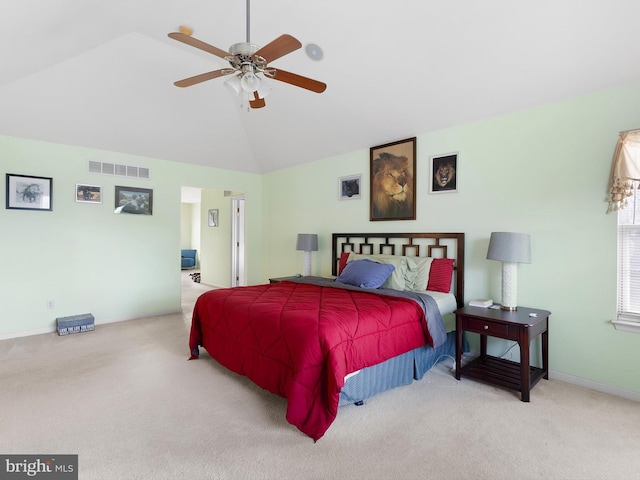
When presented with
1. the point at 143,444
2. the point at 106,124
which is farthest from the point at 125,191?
the point at 143,444

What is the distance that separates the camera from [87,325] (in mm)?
4332

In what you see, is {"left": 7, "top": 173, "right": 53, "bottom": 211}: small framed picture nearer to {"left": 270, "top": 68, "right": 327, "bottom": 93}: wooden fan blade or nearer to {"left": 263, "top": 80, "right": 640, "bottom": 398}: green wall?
{"left": 270, "top": 68, "right": 327, "bottom": 93}: wooden fan blade

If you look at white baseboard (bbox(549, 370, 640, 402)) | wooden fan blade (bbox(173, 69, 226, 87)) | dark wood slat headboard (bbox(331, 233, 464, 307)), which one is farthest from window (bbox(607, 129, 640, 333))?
wooden fan blade (bbox(173, 69, 226, 87))

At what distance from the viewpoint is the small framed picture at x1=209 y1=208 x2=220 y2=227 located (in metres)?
7.81

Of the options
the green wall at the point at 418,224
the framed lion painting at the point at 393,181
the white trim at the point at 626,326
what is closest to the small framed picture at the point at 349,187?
the green wall at the point at 418,224

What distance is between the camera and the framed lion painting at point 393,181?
13.4 feet

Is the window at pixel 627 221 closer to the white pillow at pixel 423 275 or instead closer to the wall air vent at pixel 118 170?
the white pillow at pixel 423 275

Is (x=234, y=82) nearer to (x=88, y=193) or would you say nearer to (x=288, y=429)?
(x=288, y=429)

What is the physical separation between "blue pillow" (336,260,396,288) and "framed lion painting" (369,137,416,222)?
2.63 feet

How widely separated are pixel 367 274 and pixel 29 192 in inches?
168

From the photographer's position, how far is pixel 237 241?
7355 mm

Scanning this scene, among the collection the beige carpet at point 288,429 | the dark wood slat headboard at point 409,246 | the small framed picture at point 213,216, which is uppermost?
the small framed picture at point 213,216

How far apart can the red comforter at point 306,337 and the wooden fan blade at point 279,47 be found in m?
Answer: 1.75

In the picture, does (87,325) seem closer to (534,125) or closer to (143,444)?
(143,444)
